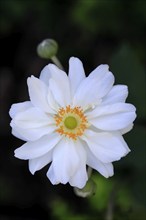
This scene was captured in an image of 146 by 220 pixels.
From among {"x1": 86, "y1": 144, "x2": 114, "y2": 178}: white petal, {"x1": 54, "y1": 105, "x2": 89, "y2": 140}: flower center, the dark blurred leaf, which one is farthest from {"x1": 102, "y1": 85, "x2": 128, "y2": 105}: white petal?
the dark blurred leaf

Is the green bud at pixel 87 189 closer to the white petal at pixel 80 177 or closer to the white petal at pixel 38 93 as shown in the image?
the white petal at pixel 80 177

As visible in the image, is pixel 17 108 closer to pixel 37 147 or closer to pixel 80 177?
pixel 37 147

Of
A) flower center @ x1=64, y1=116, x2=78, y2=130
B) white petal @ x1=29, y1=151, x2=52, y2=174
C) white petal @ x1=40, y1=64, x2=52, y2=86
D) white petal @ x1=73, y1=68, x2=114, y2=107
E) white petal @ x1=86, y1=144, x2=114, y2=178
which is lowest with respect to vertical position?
white petal @ x1=86, y1=144, x2=114, y2=178

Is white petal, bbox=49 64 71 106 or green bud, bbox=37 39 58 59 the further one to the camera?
green bud, bbox=37 39 58 59

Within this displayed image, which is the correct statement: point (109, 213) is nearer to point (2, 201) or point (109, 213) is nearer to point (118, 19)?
point (2, 201)

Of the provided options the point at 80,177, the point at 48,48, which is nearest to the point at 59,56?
the point at 48,48

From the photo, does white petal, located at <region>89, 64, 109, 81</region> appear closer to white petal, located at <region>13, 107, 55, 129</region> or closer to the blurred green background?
white petal, located at <region>13, 107, 55, 129</region>

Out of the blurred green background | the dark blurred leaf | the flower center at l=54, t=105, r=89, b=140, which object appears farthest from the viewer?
the blurred green background
